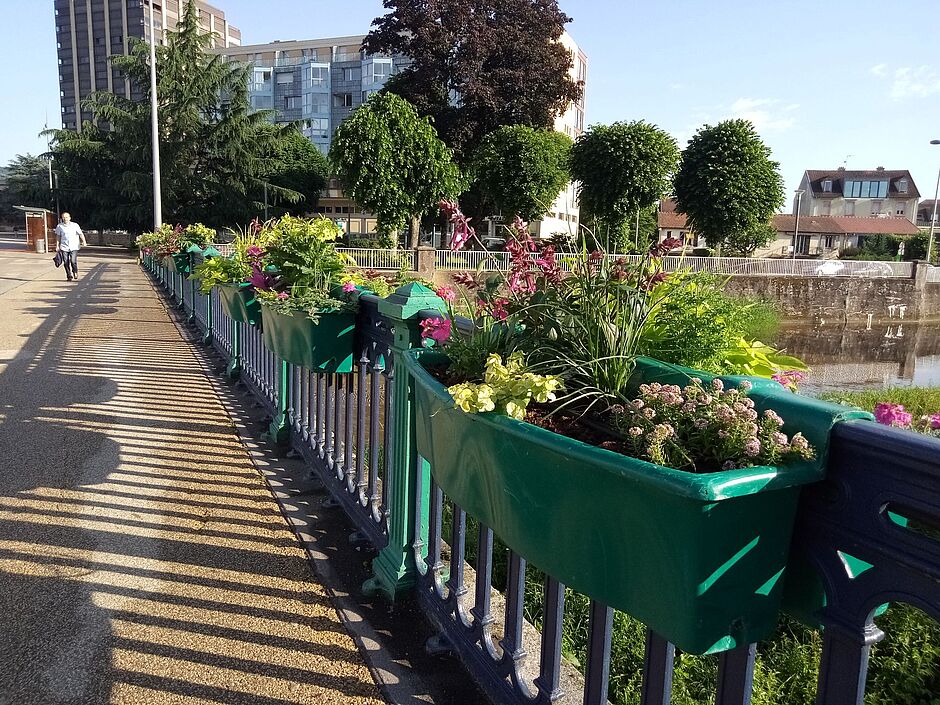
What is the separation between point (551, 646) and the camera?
190 centimetres

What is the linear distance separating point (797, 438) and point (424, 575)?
5.86 feet

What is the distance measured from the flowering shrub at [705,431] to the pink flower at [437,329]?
3.04 ft

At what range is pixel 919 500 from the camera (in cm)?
103

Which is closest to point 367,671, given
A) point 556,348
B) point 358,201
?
point 556,348

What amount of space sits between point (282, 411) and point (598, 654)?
321cm

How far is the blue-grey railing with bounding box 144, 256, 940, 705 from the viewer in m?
1.06

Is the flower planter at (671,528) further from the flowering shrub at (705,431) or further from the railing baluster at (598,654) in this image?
the railing baluster at (598,654)

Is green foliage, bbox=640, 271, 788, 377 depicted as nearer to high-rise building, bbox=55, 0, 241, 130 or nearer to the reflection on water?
the reflection on water

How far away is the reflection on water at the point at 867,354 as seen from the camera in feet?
70.7

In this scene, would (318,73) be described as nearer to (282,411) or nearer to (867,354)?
(867,354)

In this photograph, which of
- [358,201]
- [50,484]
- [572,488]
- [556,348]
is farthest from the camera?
[358,201]

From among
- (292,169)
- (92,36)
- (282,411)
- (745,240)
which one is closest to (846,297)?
(745,240)

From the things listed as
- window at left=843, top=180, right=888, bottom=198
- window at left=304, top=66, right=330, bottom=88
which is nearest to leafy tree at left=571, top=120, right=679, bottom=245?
window at left=304, top=66, right=330, bottom=88

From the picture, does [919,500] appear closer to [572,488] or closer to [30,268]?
[572,488]
